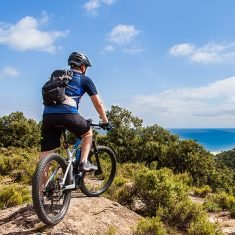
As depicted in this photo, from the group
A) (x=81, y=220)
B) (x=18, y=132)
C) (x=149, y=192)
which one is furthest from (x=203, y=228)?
(x=18, y=132)

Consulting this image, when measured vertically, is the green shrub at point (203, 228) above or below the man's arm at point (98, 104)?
below

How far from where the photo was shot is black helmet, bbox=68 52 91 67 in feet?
23.3

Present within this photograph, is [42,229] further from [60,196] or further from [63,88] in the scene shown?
[63,88]

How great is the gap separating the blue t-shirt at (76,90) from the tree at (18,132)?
1493 inches

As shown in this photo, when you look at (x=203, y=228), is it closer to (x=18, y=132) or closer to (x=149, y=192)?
(x=149, y=192)

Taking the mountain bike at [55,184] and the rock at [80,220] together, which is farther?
the rock at [80,220]

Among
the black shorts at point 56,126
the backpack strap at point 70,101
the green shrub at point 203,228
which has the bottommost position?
the green shrub at point 203,228

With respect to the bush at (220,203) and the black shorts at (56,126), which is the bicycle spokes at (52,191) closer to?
the black shorts at (56,126)

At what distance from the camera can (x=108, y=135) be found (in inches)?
1806

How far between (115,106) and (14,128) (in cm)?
1234

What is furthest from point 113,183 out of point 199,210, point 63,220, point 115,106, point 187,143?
point 115,106

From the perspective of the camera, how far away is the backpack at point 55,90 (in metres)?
6.44

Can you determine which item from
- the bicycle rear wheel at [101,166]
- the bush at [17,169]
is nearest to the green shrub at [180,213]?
the bicycle rear wheel at [101,166]

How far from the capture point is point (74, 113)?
6656 millimetres
